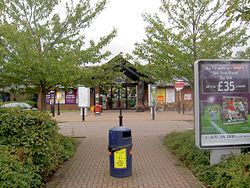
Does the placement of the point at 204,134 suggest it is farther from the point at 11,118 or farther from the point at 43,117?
the point at 11,118

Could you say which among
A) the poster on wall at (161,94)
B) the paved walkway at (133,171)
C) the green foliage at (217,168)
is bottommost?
the paved walkway at (133,171)

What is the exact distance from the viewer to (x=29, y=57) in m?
6.94

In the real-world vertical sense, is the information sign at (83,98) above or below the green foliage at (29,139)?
above

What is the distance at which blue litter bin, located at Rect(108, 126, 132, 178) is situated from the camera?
17.6ft

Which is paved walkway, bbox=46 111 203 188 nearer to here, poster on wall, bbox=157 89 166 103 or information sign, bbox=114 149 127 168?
information sign, bbox=114 149 127 168

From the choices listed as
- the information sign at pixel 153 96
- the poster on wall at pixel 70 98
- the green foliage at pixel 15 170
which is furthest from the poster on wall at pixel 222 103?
the poster on wall at pixel 70 98

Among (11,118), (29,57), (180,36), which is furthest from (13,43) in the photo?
(180,36)

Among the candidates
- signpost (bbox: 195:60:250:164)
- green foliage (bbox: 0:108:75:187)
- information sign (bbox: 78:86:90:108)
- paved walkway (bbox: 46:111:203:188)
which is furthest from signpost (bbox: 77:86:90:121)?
signpost (bbox: 195:60:250:164)

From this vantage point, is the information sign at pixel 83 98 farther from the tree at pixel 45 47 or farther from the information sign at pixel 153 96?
the tree at pixel 45 47

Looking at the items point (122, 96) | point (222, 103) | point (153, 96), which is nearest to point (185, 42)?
point (222, 103)

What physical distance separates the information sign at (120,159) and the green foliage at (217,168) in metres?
1.56

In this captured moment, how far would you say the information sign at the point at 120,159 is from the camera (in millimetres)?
5371

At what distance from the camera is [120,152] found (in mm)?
5391

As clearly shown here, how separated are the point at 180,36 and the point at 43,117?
5166mm
